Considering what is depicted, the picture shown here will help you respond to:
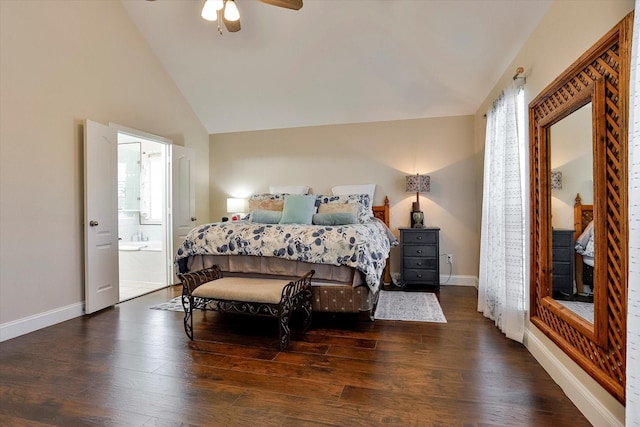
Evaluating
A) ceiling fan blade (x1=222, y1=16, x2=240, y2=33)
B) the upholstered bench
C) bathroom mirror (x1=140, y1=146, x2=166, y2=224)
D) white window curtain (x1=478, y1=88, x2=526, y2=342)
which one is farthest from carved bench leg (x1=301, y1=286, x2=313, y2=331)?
bathroom mirror (x1=140, y1=146, x2=166, y2=224)

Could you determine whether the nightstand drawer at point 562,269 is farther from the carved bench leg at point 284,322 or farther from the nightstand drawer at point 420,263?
the nightstand drawer at point 420,263

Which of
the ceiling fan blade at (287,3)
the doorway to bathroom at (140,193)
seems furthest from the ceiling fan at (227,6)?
the doorway to bathroom at (140,193)

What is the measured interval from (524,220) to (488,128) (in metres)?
1.25

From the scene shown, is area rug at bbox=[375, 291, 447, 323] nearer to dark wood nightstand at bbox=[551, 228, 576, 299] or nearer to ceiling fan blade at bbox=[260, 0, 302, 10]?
dark wood nightstand at bbox=[551, 228, 576, 299]

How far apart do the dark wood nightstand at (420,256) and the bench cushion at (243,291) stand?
86.2 inches

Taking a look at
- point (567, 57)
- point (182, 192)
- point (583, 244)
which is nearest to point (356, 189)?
point (182, 192)

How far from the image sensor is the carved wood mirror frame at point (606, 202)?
139 cm

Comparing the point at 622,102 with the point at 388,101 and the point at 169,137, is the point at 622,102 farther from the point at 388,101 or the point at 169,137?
the point at 169,137

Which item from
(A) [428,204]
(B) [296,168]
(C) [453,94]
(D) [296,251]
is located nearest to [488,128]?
(C) [453,94]

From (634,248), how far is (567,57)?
1.38 m

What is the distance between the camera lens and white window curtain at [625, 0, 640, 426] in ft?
3.62

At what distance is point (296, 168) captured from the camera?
519cm

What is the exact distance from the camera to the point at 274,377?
2.02 m

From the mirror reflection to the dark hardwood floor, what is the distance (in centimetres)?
57
